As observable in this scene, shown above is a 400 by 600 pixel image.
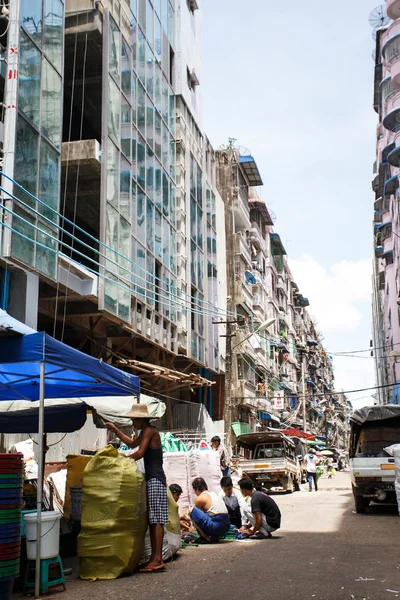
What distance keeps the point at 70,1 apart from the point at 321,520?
16.6m

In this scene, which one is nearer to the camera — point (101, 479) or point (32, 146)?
point (101, 479)

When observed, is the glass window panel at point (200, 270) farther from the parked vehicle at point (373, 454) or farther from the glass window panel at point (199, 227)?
the parked vehicle at point (373, 454)

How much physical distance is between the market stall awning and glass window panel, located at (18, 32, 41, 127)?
8.10 meters

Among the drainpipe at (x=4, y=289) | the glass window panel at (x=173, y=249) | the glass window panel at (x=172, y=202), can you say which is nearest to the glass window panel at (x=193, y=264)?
the glass window panel at (x=172, y=202)

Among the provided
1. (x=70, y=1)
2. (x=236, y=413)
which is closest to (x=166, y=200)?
(x=70, y=1)

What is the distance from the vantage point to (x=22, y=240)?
15367 mm

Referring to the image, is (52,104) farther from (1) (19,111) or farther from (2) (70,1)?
(2) (70,1)

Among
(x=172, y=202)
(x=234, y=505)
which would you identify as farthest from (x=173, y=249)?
(x=234, y=505)

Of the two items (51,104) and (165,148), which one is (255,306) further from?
(51,104)

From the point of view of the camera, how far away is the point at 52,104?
17312 millimetres

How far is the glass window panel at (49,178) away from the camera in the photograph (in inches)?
651

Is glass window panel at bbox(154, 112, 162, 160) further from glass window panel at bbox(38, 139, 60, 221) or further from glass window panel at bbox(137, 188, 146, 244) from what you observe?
glass window panel at bbox(38, 139, 60, 221)

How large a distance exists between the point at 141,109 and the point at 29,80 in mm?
8389

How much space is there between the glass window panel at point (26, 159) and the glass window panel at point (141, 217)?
680cm
